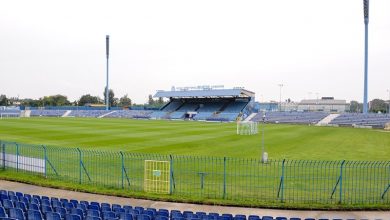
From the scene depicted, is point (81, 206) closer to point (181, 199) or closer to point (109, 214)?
point (109, 214)

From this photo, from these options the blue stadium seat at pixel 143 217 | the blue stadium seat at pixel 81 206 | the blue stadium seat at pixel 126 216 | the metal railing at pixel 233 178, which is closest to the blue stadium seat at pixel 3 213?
the blue stadium seat at pixel 81 206

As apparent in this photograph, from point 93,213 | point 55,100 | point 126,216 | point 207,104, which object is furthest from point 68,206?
point 55,100

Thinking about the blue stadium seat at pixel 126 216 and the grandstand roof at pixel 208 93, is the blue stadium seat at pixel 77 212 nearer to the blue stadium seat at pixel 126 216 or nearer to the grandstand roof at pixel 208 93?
the blue stadium seat at pixel 126 216

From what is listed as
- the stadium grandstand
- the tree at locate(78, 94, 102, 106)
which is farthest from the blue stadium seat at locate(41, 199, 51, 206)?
the tree at locate(78, 94, 102, 106)

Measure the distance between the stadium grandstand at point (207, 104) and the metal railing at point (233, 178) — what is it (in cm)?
6405

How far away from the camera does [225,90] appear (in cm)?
9438

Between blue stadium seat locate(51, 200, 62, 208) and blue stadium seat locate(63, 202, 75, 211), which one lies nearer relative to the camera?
blue stadium seat locate(63, 202, 75, 211)

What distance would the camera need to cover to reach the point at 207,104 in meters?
104

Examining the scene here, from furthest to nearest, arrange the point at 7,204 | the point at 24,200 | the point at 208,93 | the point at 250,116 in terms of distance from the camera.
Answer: the point at 208,93 < the point at 250,116 < the point at 24,200 < the point at 7,204

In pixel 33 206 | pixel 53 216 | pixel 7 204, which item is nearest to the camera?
pixel 53 216

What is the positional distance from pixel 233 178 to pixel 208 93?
77658mm

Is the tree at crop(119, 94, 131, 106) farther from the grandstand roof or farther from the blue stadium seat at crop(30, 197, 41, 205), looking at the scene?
the blue stadium seat at crop(30, 197, 41, 205)

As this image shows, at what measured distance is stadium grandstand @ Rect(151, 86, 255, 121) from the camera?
302 ft

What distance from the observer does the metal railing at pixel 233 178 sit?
1569 cm
